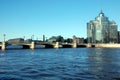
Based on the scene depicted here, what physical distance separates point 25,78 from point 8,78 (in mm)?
2007

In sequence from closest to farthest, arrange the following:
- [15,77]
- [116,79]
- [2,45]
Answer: [116,79] < [15,77] < [2,45]

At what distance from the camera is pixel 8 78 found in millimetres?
39594

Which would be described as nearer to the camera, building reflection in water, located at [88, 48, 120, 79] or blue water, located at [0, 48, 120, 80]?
blue water, located at [0, 48, 120, 80]

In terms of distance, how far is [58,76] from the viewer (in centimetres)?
4162

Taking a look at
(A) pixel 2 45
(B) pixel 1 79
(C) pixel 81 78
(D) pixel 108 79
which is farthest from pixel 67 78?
(A) pixel 2 45

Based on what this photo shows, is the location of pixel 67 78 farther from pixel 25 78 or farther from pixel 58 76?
pixel 25 78

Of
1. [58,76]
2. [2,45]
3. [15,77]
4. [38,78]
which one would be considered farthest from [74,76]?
[2,45]

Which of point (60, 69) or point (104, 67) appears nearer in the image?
point (60, 69)

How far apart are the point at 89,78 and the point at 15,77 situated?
902 cm

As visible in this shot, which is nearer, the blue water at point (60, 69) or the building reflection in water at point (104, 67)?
the blue water at point (60, 69)

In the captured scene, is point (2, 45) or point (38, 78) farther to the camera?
point (2, 45)

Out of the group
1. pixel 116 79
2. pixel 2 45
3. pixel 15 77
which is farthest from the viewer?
pixel 2 45

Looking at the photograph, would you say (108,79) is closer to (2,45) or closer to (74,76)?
(74,76)

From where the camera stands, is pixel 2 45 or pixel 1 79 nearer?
pixel 1 79
